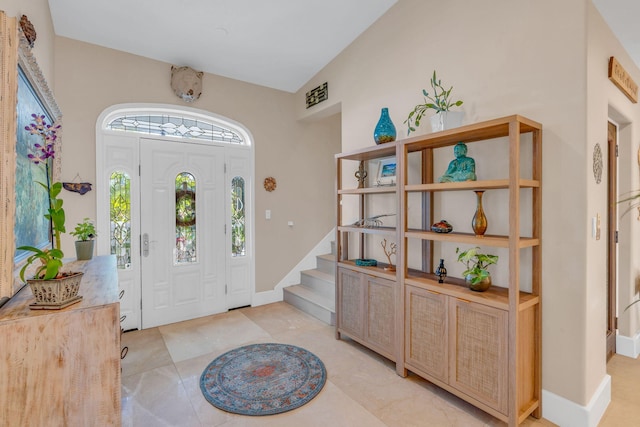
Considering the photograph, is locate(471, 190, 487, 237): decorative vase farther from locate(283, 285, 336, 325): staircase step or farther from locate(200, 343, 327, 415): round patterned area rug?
locate(283, 285, 336, 325): staircase step

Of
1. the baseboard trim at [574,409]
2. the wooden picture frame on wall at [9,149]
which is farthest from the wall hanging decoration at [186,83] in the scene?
the baseboard trim at [574,409]

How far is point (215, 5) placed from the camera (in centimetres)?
286

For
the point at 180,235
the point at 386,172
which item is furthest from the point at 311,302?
the point at 386,172

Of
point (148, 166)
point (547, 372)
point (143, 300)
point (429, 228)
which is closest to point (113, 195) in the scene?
point (148, 166)

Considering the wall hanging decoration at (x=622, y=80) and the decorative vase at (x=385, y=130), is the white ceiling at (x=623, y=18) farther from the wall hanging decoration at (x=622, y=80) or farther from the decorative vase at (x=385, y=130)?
the decorative vase at (x=385, y=130)

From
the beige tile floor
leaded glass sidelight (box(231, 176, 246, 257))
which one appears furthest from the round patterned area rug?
leaded glass sidelight (box(231, 176, 246, 257))

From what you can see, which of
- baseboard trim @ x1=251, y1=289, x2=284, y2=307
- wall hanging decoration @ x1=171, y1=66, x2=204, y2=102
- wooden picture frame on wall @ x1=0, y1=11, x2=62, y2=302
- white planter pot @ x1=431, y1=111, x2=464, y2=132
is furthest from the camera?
baseboard trim @ x1=251, y1=289, x2=284, y2=307

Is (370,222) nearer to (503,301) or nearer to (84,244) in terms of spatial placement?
(503,301)

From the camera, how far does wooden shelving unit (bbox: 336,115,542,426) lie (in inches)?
76.2

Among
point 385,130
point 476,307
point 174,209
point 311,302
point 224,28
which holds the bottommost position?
point 311,302

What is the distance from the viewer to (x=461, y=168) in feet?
7.61

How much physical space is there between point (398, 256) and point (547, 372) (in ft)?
4.07

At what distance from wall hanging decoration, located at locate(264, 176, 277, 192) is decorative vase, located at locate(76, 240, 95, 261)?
2.25 m

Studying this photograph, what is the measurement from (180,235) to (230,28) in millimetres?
2398
